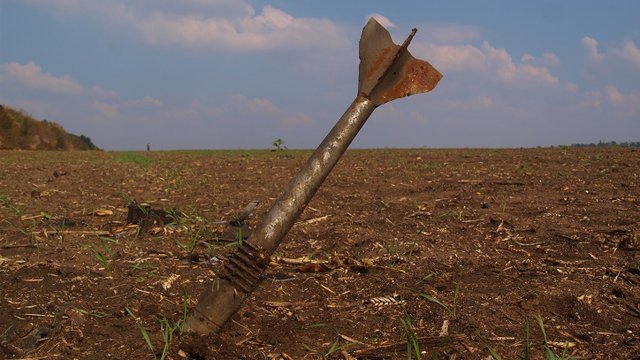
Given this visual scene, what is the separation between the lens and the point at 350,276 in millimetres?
3967

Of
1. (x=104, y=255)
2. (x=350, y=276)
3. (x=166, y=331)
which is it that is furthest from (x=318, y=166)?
(x=104, y=255)

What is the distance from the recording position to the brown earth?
9.69 feet

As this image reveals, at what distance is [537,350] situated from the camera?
2871 mm

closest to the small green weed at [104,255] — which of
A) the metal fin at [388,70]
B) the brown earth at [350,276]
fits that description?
the brown earth at [350,276]

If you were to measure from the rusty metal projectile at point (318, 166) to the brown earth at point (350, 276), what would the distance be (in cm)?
22

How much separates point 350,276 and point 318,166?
1302 millimetres

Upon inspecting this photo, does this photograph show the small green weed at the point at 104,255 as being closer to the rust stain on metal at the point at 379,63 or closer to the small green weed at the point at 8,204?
the small green weed at the point at 8,204

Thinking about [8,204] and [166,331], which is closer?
[166,331]

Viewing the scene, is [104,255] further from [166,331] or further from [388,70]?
[388,70]

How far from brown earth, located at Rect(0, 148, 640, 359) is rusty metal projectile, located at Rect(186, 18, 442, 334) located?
0.22m

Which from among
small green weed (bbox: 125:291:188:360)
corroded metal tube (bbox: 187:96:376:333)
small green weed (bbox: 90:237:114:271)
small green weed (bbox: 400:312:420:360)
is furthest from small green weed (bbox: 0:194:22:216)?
small green weed (bbox: 400:312:420:360)

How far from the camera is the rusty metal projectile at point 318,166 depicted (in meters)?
2.89

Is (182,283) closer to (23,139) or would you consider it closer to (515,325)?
(515,325)

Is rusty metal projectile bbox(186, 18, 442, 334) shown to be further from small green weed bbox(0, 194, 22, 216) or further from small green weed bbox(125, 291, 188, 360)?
small green weed bbox(0, 194, 22, 216)
